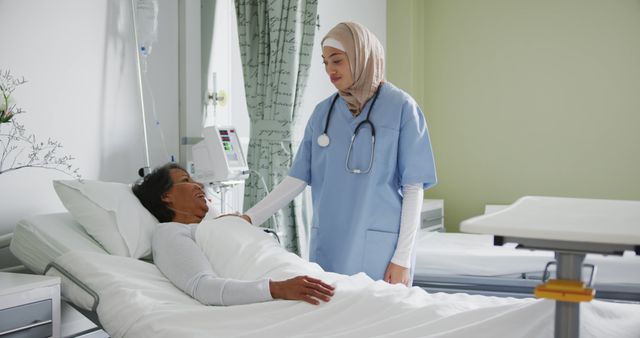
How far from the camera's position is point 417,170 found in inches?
80.7

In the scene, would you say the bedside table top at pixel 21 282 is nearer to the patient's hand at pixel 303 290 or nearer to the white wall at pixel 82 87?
the white wall at pixel 82 87

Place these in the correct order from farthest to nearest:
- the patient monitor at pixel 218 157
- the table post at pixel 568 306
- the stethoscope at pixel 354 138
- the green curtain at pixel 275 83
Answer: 1. the green curtain at pixel 275 83
2. the patient monitor at pixel 218 157
3. the stethoscope at pixel 354 138
4. the table post at pixel 568 306

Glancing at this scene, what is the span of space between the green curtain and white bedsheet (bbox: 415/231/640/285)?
711mm

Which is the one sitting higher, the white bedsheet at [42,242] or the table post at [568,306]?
the table post at [568,306]

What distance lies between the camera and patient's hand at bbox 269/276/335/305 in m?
1.56

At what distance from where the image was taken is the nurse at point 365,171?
2.07m

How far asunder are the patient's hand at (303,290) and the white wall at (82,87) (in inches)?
42.7

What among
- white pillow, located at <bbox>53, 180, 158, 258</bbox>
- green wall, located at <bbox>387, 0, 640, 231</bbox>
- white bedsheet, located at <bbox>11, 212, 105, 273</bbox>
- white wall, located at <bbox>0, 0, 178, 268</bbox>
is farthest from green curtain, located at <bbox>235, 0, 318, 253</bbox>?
green wall, located at <bbox>387, 0, 640, 231</bbox>

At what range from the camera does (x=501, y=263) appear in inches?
117

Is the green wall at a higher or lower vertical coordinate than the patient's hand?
higher

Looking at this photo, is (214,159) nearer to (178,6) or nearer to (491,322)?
(178,6)

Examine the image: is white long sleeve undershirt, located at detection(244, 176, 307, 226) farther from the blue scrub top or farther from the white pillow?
the white pillow

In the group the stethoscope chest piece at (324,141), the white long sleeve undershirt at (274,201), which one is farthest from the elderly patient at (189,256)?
the stethoscope chest piece at (324,141)

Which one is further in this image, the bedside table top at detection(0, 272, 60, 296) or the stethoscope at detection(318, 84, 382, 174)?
the stethoscope at detection(318, 84, 382, 174)
